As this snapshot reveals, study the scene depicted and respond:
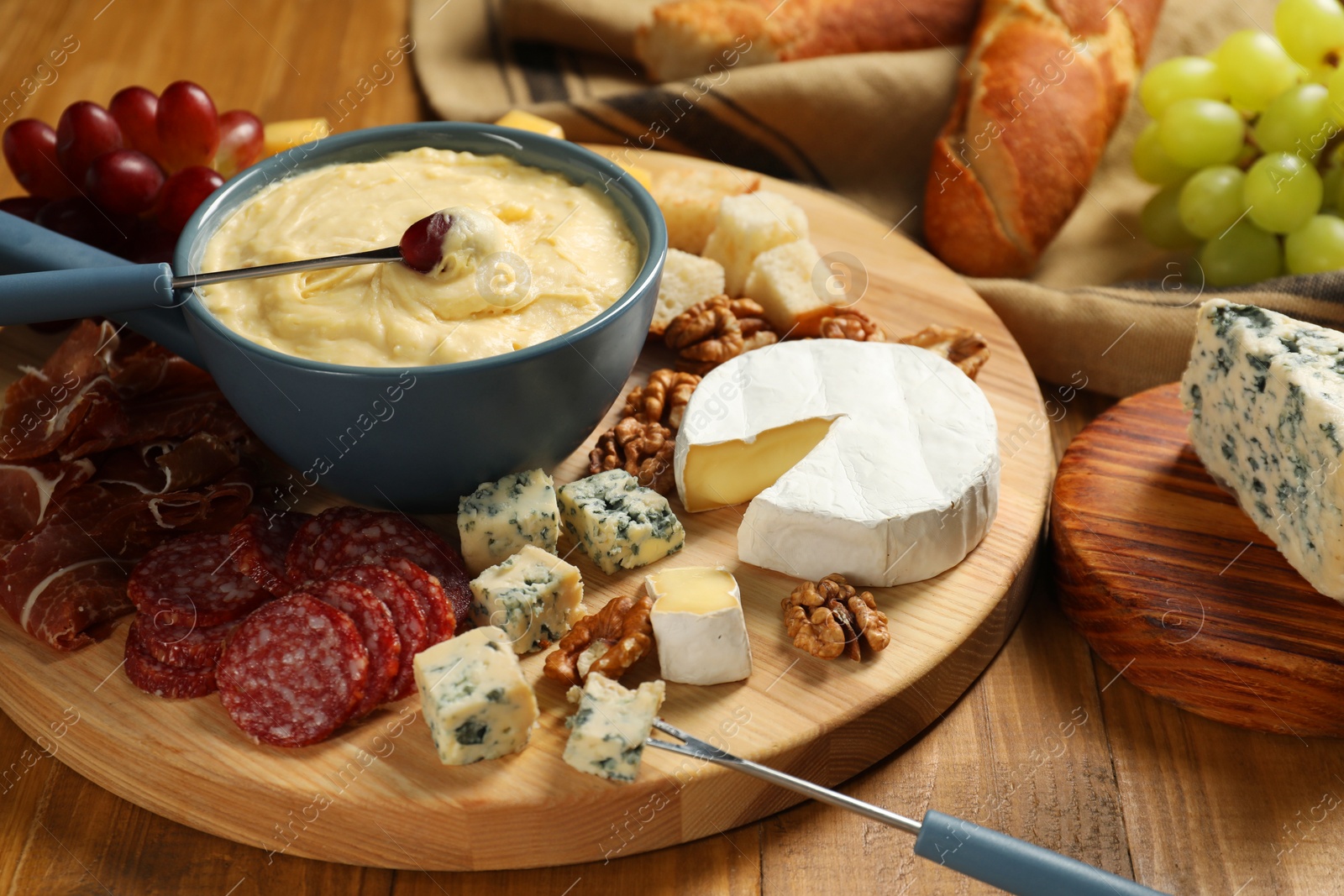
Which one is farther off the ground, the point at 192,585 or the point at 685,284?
the point at 192,585

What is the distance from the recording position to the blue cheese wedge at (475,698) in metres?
1.36

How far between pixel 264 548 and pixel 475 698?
1.56 ft

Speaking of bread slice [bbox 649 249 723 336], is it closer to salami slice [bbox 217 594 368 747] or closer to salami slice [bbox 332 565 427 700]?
salami slice [bbox 332 565 427 700]

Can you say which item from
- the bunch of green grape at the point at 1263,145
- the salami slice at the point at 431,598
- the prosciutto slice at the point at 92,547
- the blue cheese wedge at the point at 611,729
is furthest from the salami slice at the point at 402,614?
the bunch of green grape at the point at 1263,145

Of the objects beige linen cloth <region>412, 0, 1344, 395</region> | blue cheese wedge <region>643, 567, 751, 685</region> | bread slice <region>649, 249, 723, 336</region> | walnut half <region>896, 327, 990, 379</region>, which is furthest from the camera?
beige linen cloth <region>412, 0, 1344, 395</region>

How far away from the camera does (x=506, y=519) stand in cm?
164

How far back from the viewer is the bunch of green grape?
217cm

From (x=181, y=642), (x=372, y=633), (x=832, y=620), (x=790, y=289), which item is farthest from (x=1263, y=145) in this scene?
(x=181, y=642)

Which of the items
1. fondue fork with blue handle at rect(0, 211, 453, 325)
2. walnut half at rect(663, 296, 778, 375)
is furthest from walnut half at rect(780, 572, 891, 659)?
fondue fork with blue handle at rect(0, 211, 453, 325)

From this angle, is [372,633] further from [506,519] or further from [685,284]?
[685,284]

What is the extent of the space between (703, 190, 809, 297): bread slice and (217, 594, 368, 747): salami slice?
111cm

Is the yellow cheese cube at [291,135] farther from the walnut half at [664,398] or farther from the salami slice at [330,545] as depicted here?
the salami slice at [330,545]

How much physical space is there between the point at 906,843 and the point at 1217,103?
5.57ft

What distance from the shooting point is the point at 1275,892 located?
1404mm
